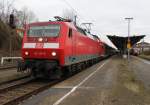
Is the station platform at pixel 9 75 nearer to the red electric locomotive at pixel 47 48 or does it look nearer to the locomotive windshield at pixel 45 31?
the red electric locomotive at pixel 47 48

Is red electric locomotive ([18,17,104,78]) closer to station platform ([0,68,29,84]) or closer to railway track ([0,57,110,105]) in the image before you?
railway track ([0,57,110,105])

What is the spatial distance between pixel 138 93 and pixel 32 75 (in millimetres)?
6979

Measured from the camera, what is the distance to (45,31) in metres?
17.7

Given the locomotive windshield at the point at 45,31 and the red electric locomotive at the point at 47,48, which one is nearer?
the red electric locomotive at the point at 47,48

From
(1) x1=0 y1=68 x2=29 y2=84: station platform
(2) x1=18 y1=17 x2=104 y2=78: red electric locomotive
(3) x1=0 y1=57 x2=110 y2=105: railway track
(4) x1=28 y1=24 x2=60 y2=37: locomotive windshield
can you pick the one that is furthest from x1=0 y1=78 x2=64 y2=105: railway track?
(4) x1=28 y1=24 x2=60 y2=37: locomotive windshield

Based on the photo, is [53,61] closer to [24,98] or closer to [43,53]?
[43,53]

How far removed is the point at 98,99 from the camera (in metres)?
11.7

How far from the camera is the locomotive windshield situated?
17.5m

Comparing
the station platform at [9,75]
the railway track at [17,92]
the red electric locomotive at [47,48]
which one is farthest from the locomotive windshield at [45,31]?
the station platform at [9,75]

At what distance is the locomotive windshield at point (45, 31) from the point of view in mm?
17469

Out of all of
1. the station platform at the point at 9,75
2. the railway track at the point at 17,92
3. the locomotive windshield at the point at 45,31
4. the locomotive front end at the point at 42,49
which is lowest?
the railway track at the point at 17,92

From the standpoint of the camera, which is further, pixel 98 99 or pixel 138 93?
pixel 138 93

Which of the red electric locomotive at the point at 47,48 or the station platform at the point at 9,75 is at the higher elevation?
the red electric locomotive at the point at 47,48

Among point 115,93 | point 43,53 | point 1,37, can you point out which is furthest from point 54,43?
point 1,37
